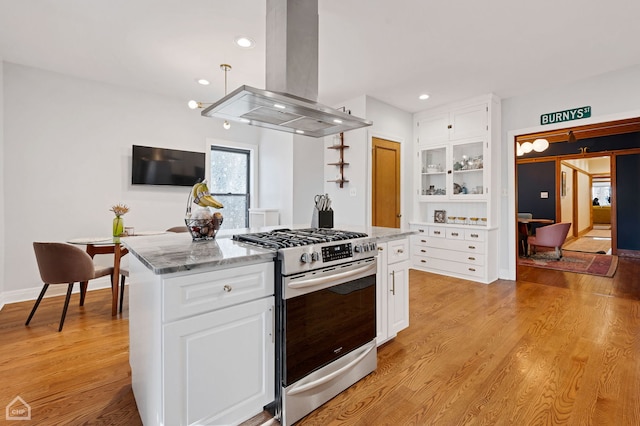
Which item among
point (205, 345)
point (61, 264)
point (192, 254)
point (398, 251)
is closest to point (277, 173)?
point (61, 264)

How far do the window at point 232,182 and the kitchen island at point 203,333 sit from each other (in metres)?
3.77

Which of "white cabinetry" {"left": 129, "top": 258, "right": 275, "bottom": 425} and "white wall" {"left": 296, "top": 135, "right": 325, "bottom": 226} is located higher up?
"white wall" {"left": 296, "top": 135, "right": 325, "bottom": 226}

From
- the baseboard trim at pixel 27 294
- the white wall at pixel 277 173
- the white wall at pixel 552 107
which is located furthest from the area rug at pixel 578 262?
the baseboard trim at pixel 27 294

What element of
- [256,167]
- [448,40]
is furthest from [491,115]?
[256,167]

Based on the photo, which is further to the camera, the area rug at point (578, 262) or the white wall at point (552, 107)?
the area rug at point (578, 262)

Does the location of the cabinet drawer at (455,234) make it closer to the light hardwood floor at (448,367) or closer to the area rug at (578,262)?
the light hardwood floor at (448,367)

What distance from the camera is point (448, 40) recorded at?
301cm

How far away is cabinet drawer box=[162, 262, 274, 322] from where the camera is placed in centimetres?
129

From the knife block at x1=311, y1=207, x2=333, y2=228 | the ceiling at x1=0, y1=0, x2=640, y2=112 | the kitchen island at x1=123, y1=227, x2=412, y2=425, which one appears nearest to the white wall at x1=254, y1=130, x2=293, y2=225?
the ceiling at x1=0, y1=0, x2=640, y2=112

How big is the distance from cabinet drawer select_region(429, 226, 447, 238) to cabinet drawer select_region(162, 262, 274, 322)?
3.91 meters

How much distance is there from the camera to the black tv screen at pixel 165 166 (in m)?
4.34

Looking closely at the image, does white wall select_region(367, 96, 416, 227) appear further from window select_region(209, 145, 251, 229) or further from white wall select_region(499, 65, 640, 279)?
window select_region(209, 145, 251, 229)

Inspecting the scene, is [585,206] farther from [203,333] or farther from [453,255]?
[203,333]

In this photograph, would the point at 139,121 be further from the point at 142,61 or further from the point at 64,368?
the point at 64,368
